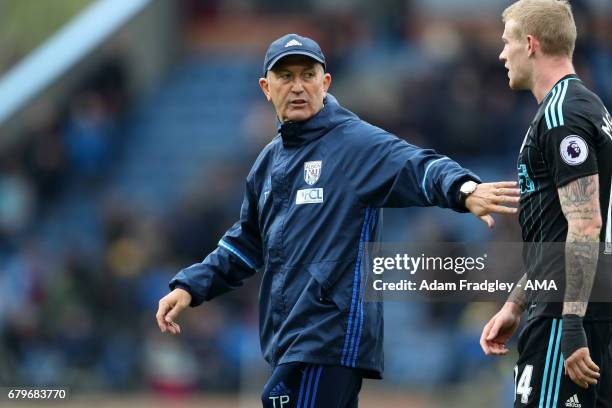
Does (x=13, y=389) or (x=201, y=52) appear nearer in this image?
(x=13, y=389)

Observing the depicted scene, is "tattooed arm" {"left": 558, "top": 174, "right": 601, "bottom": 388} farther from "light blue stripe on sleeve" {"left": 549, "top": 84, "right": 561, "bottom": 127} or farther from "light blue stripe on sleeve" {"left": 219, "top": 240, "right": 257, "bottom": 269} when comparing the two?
"light blue stripe on sleeve" {"left": 219, "top": 240, "right": 257, "bottom": 269}

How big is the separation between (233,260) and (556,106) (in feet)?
6.16

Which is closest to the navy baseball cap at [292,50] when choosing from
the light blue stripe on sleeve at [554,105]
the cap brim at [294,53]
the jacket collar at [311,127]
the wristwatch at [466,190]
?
the cap brim at [294,53]

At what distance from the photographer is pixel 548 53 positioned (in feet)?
17.4

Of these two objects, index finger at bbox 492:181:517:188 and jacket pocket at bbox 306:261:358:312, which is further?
jacket pocket at bbox 306:261:358:312

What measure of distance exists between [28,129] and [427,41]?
6.02m

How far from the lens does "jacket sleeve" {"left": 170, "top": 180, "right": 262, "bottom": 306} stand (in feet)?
20.2

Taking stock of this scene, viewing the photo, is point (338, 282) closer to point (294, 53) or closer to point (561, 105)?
point (294, 53)

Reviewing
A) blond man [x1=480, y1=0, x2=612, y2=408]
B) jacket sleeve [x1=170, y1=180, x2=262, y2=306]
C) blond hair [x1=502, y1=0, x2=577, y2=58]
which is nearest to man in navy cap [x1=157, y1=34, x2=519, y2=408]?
jacket sleeve [x1=170, y1=180, x2=262, y2=306]

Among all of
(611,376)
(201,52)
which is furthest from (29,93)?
(611,376)

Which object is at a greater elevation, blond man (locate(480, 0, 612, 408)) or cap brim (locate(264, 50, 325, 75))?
cap brim (locate(264, 50, 325, 75))

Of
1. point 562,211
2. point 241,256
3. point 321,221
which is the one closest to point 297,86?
point 321,221

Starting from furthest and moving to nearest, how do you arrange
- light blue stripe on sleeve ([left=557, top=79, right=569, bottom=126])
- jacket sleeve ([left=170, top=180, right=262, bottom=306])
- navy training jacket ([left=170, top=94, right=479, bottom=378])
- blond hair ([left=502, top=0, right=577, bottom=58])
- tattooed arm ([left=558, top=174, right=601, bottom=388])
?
jacket sleeve ([left=170, top=180, right=262, bottom=306])
navy training jacket ([left=170, top=94, right=479, bottom=378])
blond hair ([left=502, top=0, right=577, bottom=58])
light blue stripe on sleeve ([left=557, top=79, right=569, bottom=126])
tattooed arm ([left=558, top=174, right=601, bottom=388])

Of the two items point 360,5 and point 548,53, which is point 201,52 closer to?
point 360,5
